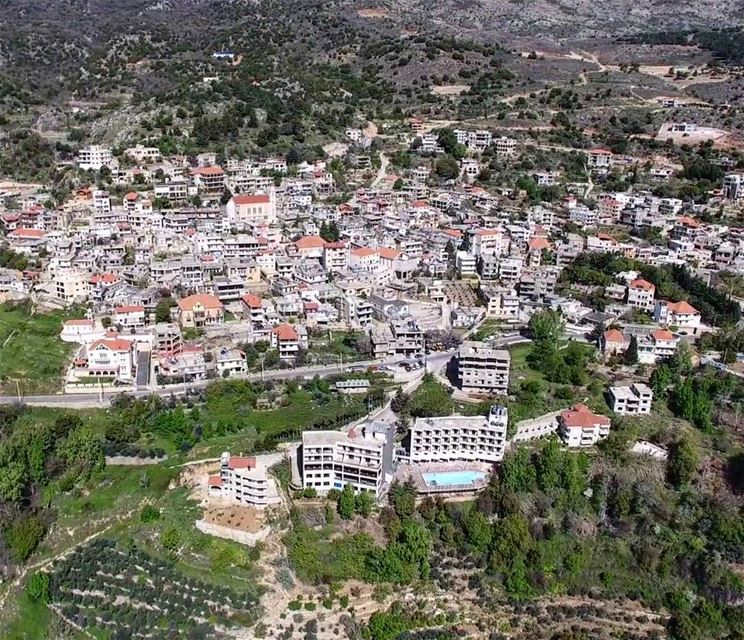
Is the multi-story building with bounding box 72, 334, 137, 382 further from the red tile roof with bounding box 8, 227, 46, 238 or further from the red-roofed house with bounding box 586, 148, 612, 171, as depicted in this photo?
the red-roofed house with bounding box 586, 148, 612, 171

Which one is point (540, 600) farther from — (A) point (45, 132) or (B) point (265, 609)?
(A) point (45, 132)

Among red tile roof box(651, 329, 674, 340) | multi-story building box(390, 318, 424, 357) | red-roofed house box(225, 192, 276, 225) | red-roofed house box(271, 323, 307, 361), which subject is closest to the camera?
red-roofed house box(271, 323, 307, 361)

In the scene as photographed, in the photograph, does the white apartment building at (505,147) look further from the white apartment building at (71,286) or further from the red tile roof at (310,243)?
the white apartment building at (71,286)

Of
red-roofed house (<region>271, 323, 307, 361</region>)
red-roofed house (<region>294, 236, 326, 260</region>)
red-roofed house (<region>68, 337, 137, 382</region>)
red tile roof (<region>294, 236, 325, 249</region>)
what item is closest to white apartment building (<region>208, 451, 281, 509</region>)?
red-roofed house (<region>68, 337, 137, 382</region>)

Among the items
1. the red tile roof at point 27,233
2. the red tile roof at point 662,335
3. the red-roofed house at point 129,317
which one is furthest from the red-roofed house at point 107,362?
Answer: the red tile roof at point 662,335

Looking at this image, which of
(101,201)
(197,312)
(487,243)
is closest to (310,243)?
(197,312)

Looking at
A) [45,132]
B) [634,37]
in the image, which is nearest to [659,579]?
[45,132]

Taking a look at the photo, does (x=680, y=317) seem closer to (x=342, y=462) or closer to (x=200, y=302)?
(x=342, y=462)
